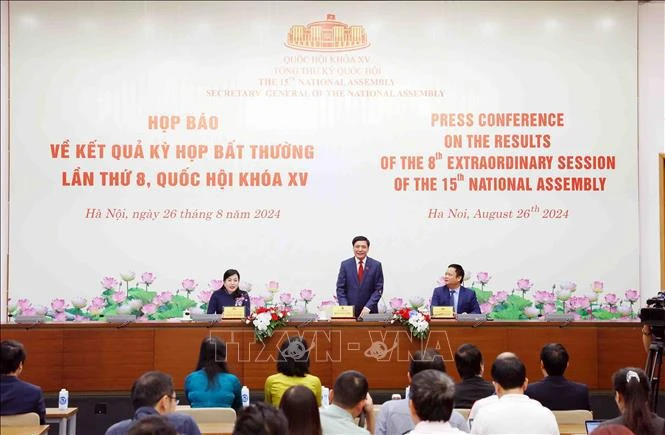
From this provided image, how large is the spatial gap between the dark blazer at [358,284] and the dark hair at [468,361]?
327cm

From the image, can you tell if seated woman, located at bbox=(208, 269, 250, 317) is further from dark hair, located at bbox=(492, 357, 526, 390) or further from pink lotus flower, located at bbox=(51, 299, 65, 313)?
dark hair, located at bbox=(492, 357, 526, 390)

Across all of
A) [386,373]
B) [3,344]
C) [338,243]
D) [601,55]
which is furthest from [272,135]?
[3,344]

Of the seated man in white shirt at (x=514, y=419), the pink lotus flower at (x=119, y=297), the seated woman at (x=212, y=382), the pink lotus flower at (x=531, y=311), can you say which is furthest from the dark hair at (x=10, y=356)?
the pink lotus flower at (x=531, y=311)

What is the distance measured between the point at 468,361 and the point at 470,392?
0.53 ft

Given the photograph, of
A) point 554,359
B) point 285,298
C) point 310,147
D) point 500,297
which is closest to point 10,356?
point 554,359

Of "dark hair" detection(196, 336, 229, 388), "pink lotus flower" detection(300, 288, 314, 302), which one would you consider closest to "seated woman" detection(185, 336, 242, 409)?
"dark hair" detection(196, 336, 229, 388)

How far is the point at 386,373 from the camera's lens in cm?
664

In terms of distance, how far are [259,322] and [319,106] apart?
8.79 feet

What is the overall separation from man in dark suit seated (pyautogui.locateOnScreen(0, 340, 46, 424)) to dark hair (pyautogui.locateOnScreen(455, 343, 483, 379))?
2183 mm

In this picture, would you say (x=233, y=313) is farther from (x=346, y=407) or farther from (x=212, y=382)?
(x=346, y=407)

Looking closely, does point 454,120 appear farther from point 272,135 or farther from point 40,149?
point 40,149

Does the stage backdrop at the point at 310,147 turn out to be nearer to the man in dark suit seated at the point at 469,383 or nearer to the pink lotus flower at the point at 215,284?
the pink lotus flower at the point at 215,284

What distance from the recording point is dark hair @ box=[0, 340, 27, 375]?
4.43m

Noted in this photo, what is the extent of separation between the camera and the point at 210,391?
478 cm
